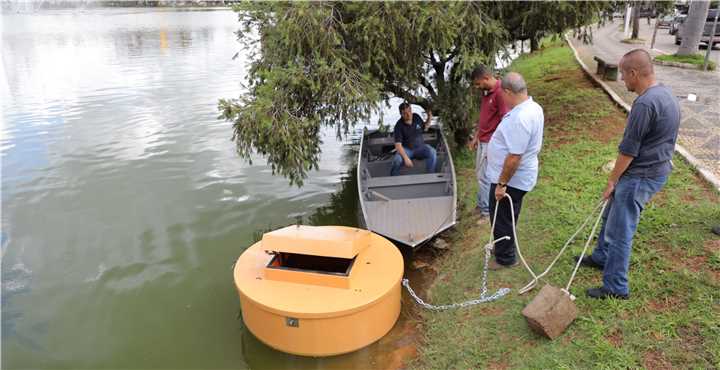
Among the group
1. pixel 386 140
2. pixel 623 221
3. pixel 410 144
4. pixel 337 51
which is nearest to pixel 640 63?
pixel 623 221

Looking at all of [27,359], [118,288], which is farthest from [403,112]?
[27,359]

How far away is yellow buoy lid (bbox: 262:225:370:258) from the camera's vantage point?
499 centimetres

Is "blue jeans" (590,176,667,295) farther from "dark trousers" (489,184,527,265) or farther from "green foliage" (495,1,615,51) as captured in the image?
"green foliage" (495,1,615,51)

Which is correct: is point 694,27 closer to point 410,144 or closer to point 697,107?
point 697,107

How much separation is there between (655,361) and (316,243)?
322 cm

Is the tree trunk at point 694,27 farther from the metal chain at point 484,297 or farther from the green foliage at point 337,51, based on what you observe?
the metal chain at point 484,297

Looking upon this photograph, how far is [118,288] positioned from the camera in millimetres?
6539

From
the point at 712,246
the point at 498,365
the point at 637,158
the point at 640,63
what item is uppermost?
the point at 640,63

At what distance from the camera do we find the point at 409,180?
769cm

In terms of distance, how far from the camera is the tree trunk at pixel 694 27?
46.7 feet

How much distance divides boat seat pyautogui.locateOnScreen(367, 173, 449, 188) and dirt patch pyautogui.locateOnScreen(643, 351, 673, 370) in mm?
4342

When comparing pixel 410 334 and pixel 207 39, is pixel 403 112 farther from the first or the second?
pixel 207 39

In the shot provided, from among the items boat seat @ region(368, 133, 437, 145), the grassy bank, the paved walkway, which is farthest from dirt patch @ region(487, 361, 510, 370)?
boat seat @ region(368, 133, 437, 145)

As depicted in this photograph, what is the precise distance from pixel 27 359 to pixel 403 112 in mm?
6294
